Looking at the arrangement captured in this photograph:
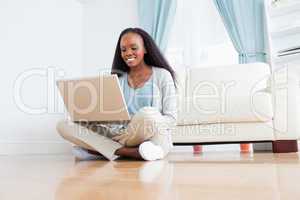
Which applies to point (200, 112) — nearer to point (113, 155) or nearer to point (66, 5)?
point (113, 155)

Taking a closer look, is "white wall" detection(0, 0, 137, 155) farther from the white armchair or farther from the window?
the white armchair

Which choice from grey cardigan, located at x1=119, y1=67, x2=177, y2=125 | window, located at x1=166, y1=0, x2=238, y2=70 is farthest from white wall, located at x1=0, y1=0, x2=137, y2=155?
grey cardigan, located at x1=119, y1=67, x2=177, y2=125

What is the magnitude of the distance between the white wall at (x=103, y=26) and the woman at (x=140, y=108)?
6.01 ft

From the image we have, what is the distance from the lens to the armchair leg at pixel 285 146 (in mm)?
2033

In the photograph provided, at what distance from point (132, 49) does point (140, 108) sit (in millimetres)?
301

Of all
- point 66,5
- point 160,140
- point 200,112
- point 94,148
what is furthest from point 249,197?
point 66,5

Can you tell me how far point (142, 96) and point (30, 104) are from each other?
1447mm

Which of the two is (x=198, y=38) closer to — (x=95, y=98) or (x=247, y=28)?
(x=247, y=28)

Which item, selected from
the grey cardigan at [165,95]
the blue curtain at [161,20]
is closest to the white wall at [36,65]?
the blue curtain at [161,20]

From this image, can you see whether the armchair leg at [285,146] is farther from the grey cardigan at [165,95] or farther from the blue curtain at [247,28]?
the blue curtain at [247,28]

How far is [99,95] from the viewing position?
146 centimetres

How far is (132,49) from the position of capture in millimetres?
1683

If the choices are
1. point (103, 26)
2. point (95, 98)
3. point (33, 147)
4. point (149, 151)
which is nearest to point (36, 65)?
point (33, 147)

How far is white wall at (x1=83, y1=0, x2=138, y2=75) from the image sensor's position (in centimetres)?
357
